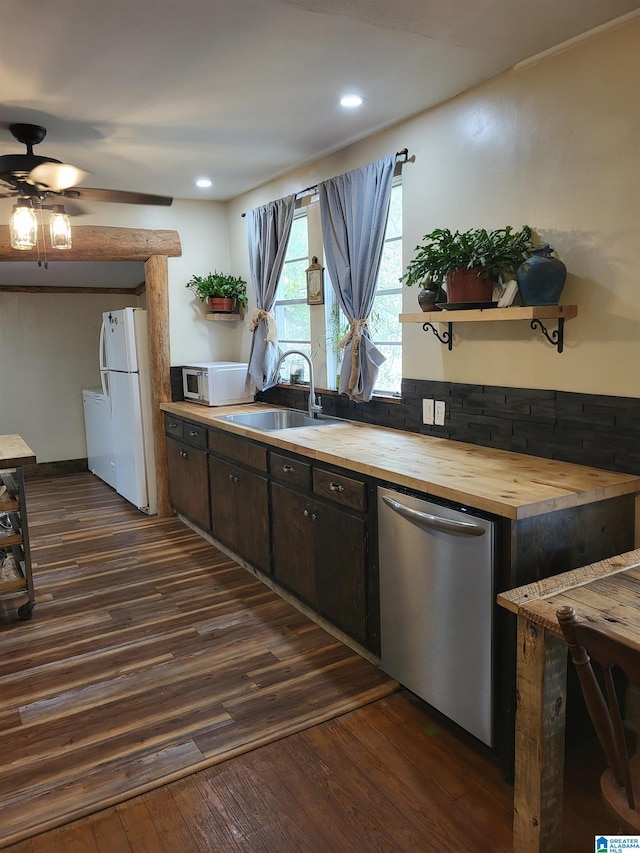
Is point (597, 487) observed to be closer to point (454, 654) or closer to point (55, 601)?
point (454, 654)

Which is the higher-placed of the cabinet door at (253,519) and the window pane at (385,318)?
the window pane at (385,318)

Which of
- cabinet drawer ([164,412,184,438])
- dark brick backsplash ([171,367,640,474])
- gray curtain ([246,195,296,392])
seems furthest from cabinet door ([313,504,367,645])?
cabinet drawer ([164,412,184,438])

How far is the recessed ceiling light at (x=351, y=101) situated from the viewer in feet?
9.64

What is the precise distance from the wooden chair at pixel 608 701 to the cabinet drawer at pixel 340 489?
138 centimetres

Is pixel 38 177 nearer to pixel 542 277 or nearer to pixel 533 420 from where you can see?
pixel 542 277

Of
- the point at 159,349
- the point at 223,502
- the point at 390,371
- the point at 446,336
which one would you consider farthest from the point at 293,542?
the point at 159,349

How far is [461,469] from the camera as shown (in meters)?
2.50

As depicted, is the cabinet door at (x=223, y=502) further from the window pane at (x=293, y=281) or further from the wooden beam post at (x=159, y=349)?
the window pane at (x=293, y=281)

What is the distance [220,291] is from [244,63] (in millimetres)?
2575

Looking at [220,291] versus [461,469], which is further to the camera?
[220,291]

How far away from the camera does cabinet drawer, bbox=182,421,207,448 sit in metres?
4.28

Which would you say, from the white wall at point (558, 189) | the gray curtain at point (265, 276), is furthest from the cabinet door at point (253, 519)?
the white wall at point (558, 189)

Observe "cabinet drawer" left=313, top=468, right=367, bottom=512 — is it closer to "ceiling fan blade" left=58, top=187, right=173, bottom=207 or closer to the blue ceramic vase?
the blue ceramic vase

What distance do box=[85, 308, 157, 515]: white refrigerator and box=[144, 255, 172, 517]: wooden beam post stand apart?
7 centimetres
